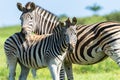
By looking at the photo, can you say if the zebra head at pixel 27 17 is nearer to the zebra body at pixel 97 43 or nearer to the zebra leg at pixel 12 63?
the zebra leg at pixel 12 63

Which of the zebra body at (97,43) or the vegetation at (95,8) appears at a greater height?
the vegetation at (95,8)

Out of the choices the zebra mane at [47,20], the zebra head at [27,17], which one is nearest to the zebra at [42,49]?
the zebra head at [27,17]

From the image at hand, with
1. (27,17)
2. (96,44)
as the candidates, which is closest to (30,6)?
(27,17)

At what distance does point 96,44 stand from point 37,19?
1538 mm

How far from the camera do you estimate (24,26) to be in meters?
10.1

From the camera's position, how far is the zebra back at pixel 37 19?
1028 centimetres

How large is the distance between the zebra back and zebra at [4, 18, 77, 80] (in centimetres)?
45

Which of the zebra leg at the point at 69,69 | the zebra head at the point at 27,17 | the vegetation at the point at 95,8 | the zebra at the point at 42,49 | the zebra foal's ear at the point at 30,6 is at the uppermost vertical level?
the vegetation at the point at 95,8

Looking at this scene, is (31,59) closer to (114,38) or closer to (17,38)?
(17,38)

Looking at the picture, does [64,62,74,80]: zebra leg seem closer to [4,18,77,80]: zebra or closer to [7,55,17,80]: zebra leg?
[4,18,77,80]: zebra

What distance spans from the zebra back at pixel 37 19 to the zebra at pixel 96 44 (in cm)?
73

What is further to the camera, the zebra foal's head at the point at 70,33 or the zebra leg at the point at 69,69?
the zebra leg at the point at 69,69

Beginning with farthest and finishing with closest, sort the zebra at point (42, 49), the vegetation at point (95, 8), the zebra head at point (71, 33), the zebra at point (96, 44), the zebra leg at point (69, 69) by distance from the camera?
1. the vegetation at point (95, 8)
2. the zebra leg at point (69, 69)
3. the zebra at point (96, 44)
4. the zebra at point (42, 49)
5. the zebra head at point (71, 33)

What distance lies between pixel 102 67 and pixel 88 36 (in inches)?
261
